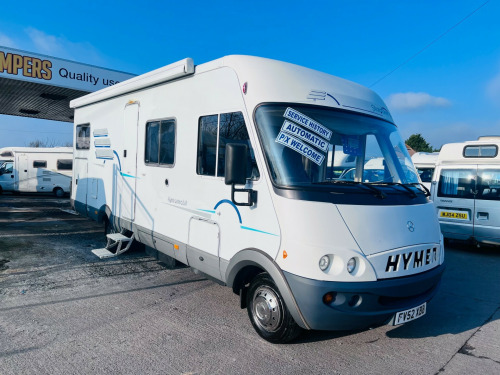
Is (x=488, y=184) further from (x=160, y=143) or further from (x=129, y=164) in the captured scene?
(x=129, y=164)

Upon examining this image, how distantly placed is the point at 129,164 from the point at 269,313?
3.77 m

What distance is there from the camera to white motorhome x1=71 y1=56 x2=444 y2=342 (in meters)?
3.46

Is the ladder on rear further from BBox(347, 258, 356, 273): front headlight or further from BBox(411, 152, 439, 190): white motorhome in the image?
BBox(411, 152, 439, 190): white motorhome

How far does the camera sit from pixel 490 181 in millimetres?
8656

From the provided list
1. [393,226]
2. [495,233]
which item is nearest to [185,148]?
[393,226]

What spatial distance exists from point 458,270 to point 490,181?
8.58 ft

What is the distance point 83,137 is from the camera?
336 inches

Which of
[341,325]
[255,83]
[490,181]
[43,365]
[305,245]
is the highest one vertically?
[255,83]

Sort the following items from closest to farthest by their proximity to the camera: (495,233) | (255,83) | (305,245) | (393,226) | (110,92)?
(305,245) < (393,226) < (255,83) < (110,92) < (495,233)

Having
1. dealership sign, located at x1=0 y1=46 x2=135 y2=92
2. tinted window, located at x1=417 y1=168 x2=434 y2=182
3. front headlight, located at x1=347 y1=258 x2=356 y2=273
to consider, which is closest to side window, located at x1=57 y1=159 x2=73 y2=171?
dealership sign, located at x1=0 y1=46 x2=135 y2=92

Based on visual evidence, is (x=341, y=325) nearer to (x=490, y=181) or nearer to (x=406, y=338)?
(x=406, y=338)

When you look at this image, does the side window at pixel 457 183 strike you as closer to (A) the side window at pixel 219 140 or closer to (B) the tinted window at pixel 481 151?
(B) the tinted window at pixel 481 151

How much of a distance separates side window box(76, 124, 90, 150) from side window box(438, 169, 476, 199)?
8322 millimetres

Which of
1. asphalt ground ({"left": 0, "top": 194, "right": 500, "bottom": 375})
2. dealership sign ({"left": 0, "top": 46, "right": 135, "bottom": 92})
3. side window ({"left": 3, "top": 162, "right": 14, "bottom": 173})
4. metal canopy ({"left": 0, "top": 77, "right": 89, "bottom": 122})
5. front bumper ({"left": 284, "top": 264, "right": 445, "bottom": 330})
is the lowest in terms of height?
asphalt ground ({"left": 0, "top": 194, "right": 500, "bottom": 375})
